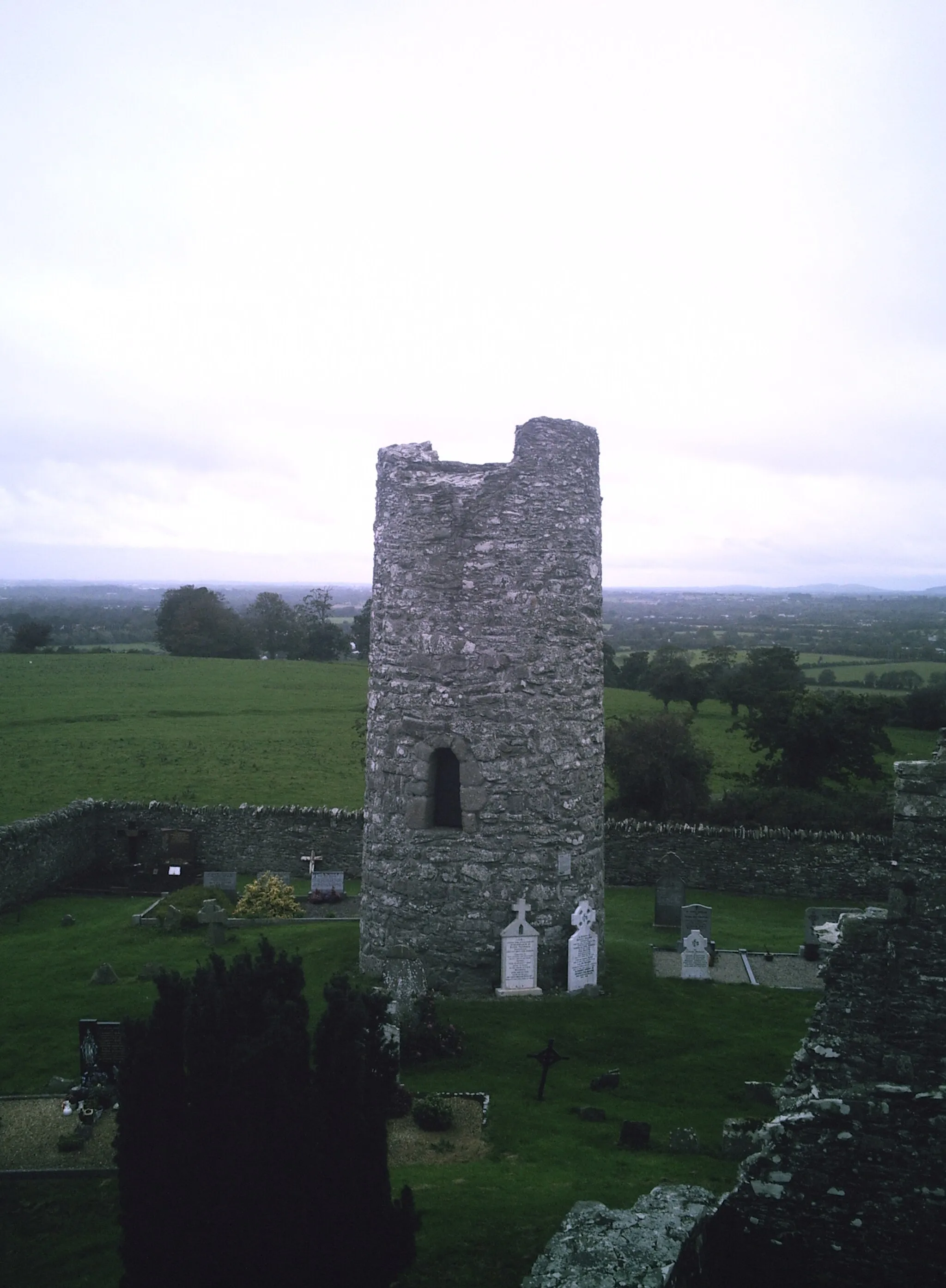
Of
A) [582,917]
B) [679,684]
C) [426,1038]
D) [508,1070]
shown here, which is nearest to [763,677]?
[679,684]

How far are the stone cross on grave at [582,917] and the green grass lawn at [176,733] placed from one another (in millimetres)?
13525

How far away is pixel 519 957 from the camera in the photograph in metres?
12.9

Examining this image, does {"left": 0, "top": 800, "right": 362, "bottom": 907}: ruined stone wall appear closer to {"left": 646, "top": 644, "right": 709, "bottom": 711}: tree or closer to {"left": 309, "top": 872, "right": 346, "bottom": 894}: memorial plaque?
{"left": 309, "top": 872, "right": 346, "bottom": 894}: memorial plaque

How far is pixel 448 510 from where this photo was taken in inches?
515

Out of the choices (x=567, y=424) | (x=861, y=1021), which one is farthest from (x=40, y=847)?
(x=861, y=1021)

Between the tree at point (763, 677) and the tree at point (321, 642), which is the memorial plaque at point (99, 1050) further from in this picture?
the tree at point (321, 642)

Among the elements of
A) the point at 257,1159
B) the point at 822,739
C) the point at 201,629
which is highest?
the point at 201,629

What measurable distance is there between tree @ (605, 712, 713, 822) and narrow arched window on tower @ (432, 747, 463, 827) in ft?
37.8

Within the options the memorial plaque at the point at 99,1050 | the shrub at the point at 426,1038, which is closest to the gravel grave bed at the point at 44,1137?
the memorial plaque at the point at 99,1050

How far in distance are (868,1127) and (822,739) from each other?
2376 centimetres

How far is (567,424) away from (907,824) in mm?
8160

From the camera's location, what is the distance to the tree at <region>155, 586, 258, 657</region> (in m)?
64.1

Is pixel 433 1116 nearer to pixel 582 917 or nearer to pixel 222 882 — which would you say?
pixel 582 917

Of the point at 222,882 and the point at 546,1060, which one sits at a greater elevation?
the point at 546,1060
